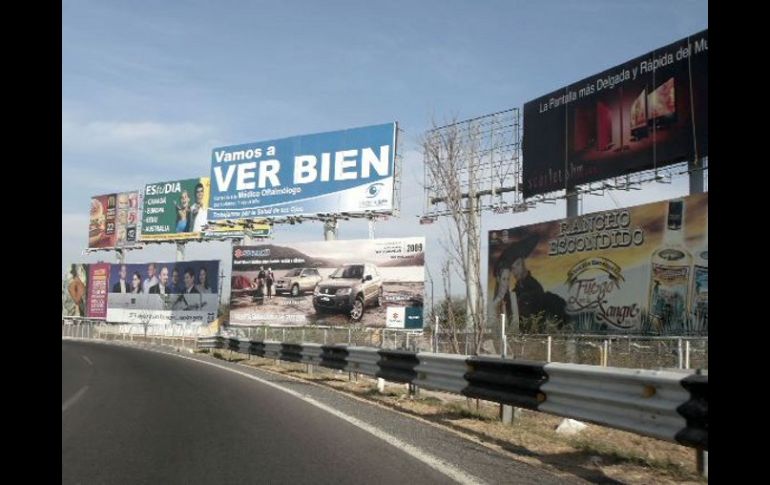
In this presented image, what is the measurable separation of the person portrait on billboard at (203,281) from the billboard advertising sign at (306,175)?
11754 millimetres

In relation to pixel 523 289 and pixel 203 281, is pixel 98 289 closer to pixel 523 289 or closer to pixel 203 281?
pixel 203 281

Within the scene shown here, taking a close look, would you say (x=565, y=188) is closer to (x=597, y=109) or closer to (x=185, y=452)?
(x=597, y=109)

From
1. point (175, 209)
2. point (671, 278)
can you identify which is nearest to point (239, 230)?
point (175, 209)

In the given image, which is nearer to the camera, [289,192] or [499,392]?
[499,392]

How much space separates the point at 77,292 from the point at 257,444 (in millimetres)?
73648

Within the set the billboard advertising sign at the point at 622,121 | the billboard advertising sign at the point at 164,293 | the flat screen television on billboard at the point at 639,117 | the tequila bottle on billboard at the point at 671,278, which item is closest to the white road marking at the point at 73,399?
the tequila bottle on billboard at the point at 671,278

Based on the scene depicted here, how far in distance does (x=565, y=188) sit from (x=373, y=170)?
497 inches

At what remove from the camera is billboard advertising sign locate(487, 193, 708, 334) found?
27078 millimetres

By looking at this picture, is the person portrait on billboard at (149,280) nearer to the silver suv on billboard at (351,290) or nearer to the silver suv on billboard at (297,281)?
the silver suv on billboard at (297,281)

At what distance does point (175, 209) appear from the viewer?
206 feet

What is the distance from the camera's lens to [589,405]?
24.1 ft
